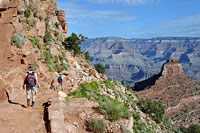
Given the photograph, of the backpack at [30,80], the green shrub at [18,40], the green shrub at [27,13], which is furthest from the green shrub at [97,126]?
the green shrub at [27,13]

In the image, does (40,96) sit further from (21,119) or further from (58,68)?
(58,68)

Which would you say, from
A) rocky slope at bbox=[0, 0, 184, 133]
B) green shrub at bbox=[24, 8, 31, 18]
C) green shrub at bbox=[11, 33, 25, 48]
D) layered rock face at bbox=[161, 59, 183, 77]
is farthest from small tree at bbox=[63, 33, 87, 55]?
layered rock face at bbox=[161, 59, 183, 77]

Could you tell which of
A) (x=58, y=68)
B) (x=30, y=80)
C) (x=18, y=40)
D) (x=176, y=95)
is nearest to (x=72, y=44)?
(x=58, y=68)

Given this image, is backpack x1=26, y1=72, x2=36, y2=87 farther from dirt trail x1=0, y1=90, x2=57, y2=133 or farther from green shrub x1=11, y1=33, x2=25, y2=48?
green shrub x1=11, y1=33, x2=25, y2=48

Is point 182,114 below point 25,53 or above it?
below

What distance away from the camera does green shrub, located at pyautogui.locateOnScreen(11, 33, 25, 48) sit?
14820 millimetres

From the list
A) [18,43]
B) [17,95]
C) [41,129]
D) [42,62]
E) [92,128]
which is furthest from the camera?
[42,62]

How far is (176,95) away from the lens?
84000 mm

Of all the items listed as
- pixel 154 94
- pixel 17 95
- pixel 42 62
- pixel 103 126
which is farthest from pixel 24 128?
pixel 154 94

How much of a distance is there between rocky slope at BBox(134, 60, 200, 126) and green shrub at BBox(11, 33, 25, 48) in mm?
59091

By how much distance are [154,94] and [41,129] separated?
87392 mm

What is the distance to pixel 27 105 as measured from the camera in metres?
11.2

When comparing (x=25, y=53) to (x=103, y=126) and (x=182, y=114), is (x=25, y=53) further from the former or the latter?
(x=182, y=114)

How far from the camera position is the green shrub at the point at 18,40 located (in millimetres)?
14820
